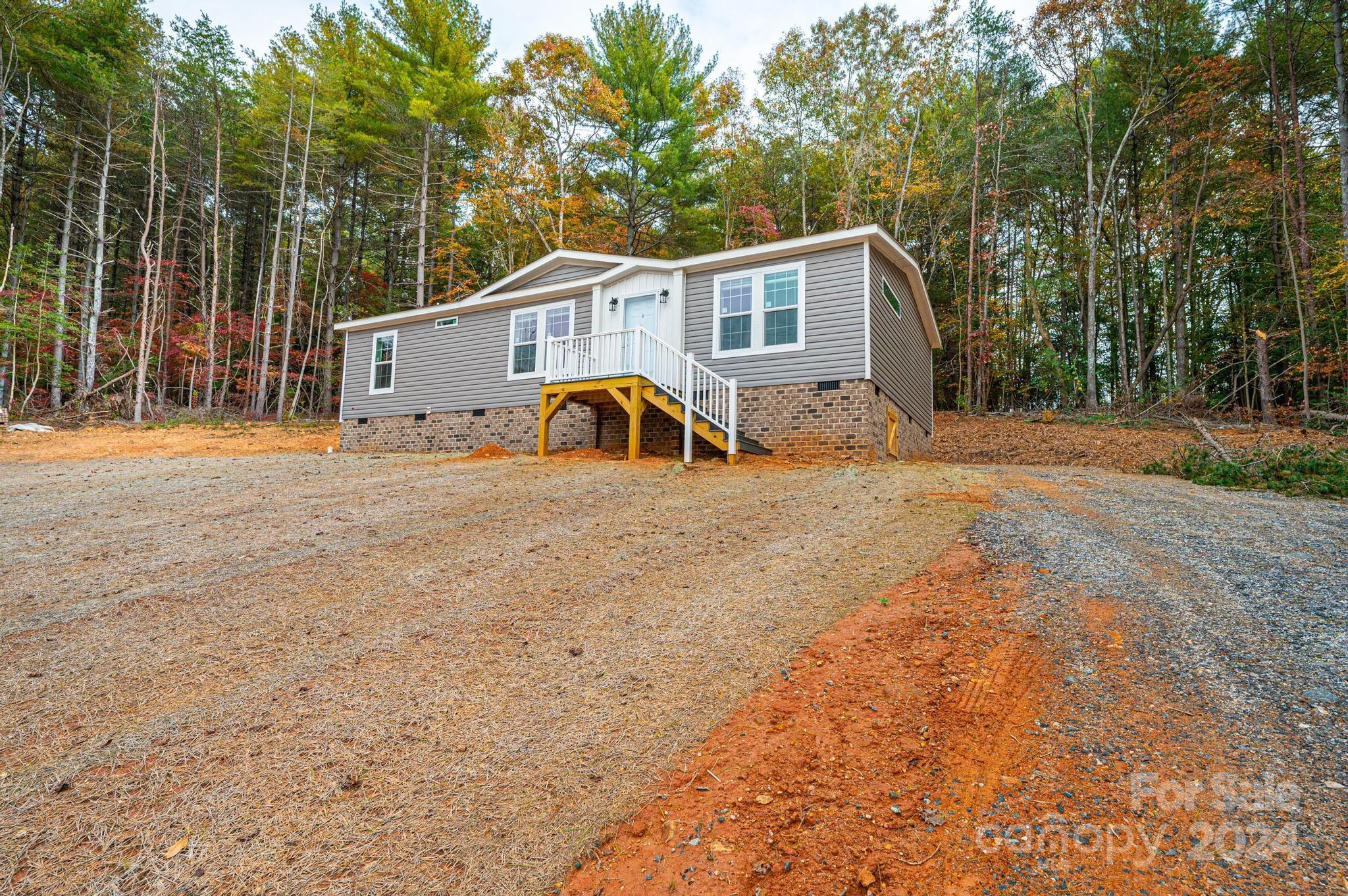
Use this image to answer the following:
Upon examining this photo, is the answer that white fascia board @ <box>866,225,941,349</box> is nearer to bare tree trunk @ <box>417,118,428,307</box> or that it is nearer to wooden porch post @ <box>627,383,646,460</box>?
wooden porch post @ <box>627,383,646,460</box>

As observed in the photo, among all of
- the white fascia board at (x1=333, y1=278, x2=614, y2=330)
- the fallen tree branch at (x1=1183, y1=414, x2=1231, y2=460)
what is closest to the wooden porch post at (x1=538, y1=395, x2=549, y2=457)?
the white fascia board at (x1=333, y1=278, x2=614, y2=330)

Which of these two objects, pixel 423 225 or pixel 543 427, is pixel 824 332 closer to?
pixel 543 427

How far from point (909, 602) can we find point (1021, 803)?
1706mm

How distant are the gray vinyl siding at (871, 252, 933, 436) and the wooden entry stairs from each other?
100 inches

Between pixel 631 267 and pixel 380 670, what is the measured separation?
32.4 ft

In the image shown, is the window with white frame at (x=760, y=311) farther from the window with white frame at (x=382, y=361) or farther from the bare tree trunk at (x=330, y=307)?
the bare tree trunk at (x=330, y=307)

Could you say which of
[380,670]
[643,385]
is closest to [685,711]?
[380,670]

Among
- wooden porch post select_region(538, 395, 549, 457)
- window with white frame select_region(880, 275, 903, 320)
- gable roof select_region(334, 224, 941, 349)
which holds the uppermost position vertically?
gable roof select_region(334, 224, 941, 349)

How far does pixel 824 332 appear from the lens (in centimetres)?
1012

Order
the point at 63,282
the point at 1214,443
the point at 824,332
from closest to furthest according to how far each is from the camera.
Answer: the point at 1214,443 → the point at 824,332 → the point at 63,282

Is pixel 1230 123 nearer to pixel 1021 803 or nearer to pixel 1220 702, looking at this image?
pixel 1220 702

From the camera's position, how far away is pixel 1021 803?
1.95 meters

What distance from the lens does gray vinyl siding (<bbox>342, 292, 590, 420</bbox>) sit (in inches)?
512

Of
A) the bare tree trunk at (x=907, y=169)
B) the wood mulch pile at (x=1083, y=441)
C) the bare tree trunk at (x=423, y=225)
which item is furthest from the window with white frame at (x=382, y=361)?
the bare tree trunk at (x=907, y=169)
